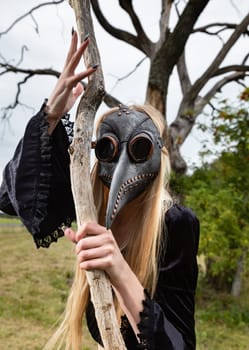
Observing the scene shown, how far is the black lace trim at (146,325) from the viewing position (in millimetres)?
1179

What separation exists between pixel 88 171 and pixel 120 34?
18.1ft

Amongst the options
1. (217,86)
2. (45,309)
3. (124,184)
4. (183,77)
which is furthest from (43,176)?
(217,86)

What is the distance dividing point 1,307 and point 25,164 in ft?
17.1

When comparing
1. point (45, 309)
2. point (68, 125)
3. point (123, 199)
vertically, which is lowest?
→ point (45, 309)

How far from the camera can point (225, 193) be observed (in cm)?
598

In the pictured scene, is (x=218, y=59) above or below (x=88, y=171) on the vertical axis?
above

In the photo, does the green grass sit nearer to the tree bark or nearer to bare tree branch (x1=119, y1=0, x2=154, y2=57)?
bare tree branch (x1=119, y1=0, x2=154, y2=57)

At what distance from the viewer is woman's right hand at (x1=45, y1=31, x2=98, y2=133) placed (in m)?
1.21

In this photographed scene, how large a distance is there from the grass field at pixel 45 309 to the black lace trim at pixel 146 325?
3.98 m

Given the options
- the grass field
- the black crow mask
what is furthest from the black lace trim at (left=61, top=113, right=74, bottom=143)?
the grass field

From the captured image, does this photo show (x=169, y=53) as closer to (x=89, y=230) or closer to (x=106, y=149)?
(x=106, y=149)

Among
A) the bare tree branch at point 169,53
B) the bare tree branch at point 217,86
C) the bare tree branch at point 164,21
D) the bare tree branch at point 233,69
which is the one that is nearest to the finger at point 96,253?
the bare tree branch at point 169,53

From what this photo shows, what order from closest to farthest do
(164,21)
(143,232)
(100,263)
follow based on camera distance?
(100,263) < (143,232) < (164,21)

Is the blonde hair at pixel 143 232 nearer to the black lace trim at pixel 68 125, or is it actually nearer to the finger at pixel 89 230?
the black lace trim at pixel 68 125
